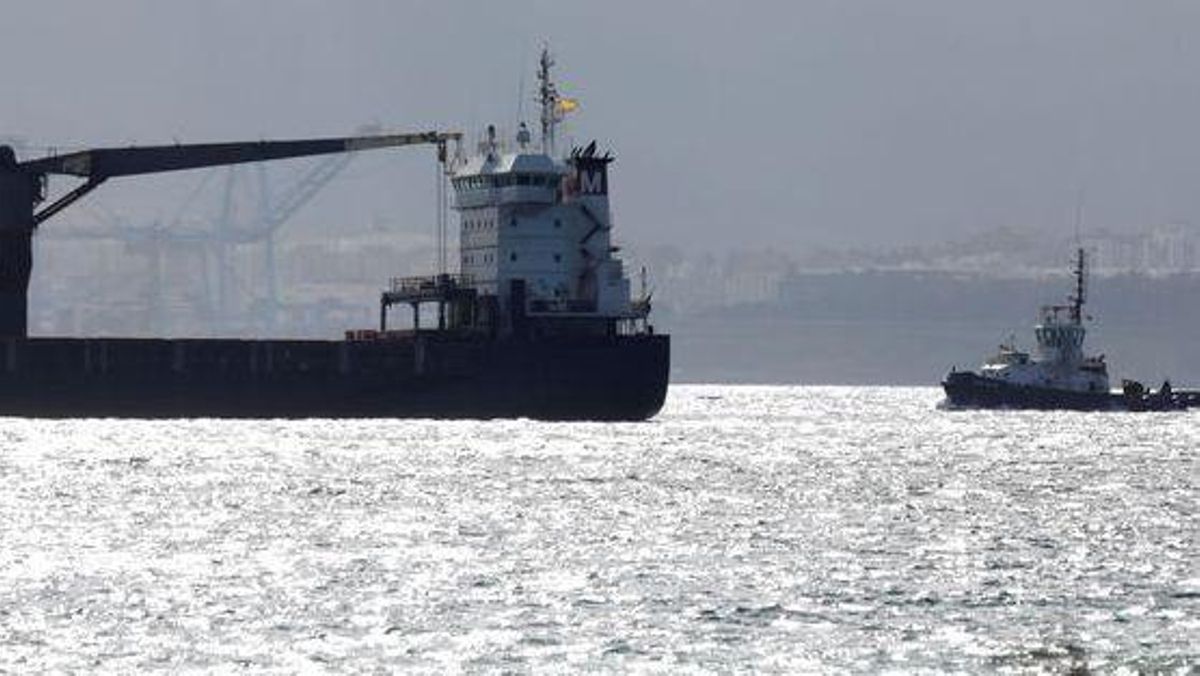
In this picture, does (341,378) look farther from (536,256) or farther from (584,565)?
(584,565)

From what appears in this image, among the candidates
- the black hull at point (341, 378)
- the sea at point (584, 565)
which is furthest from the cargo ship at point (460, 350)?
the sea at point (584, 565)

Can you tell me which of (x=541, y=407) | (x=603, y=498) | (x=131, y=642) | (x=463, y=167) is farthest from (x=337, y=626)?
(x=463, y=167)

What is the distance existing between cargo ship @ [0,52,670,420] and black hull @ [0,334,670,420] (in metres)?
0.08

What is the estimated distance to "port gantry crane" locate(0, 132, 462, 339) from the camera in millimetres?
170875

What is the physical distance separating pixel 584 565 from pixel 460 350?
298 ft

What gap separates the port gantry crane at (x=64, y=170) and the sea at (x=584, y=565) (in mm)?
30360

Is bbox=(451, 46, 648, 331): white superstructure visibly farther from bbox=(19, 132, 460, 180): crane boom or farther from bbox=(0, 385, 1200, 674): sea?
bbox=(0, 385, 1200, 674): sea

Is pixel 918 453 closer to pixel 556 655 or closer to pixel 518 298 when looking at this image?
pixel 518 298

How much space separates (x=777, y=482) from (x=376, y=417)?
59.1 metres

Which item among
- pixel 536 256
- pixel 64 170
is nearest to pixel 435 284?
pixel 536 256

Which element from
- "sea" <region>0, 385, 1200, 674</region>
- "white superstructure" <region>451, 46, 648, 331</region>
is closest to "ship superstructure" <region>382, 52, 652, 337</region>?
"white superstructure" <region>451, 46, 648, 331</region>

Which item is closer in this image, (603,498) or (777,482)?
(603,498)

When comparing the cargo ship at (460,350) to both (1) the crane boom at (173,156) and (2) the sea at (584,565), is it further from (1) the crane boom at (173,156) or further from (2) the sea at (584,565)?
(2) the sea at (584,565)

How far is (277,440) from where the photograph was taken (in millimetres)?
158125
